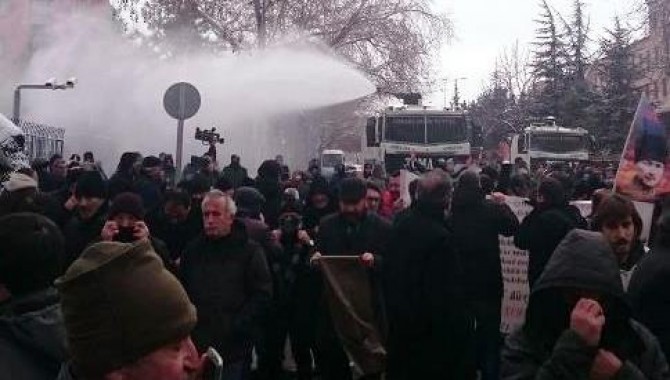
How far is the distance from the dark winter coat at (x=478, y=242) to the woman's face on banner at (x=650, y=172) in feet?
3.77

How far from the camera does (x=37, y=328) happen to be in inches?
111

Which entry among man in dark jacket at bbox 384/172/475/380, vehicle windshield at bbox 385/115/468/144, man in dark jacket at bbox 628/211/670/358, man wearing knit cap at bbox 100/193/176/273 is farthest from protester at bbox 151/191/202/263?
vehicle windshield at bbox 385/115/468/144

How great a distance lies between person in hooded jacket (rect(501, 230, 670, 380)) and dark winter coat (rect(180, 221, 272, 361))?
2784 mm

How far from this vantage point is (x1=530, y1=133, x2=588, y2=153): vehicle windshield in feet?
104

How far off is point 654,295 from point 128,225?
3066mm

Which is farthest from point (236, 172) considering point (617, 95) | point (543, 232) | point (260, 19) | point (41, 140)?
point (617, 95)

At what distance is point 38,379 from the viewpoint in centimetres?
277

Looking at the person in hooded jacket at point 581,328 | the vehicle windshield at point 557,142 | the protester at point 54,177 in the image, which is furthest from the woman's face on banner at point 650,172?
the vehicle windshield at point 557,142

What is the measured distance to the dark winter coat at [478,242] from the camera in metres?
7.23

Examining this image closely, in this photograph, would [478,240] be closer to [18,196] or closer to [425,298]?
[425,298]

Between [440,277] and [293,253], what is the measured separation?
172cm

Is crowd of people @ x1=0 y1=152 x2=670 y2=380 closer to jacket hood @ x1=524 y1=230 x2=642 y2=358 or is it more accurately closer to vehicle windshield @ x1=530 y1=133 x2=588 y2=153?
jacket hood @ x1=524 y1=230 x2=642 y2=358

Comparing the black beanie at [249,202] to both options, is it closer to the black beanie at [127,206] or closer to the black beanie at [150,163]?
the black beanie at [127,206]

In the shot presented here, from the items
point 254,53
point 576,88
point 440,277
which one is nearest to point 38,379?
point 440,277
